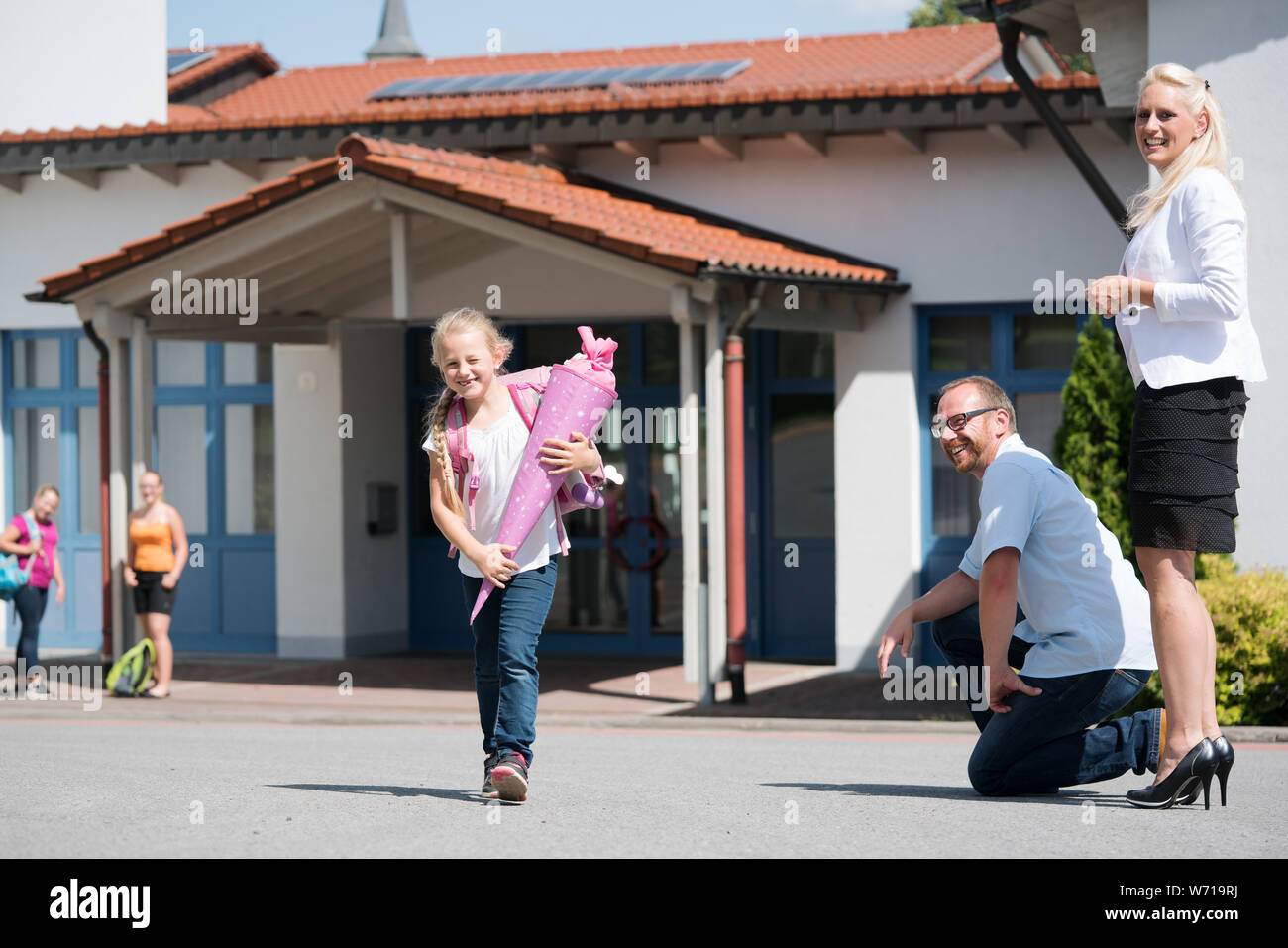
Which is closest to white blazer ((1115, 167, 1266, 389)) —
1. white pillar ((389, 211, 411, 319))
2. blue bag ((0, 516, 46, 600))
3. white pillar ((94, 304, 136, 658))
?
white pillar ((389, 211, 411, 319))

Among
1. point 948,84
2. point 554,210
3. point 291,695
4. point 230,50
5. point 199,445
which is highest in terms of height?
point 230,50

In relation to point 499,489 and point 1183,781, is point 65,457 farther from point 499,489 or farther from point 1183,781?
point 1183,781

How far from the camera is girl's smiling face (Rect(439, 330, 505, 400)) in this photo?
20.1ft

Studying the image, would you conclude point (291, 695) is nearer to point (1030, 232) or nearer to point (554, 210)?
point (554, 210)

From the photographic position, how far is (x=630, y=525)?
1595cm

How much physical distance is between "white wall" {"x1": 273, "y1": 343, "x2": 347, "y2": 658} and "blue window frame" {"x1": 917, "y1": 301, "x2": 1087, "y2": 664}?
522cm

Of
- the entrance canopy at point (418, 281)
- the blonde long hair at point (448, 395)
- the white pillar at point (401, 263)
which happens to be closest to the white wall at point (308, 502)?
the entrance canopy at point (418, 281)

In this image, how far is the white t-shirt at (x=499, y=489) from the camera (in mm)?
6160

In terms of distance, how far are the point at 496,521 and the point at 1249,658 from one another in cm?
529

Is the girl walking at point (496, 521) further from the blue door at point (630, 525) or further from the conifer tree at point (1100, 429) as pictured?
the blue door at point (630, 525)

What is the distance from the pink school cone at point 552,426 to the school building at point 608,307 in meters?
5.55

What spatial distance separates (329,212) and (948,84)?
4.80 meters
